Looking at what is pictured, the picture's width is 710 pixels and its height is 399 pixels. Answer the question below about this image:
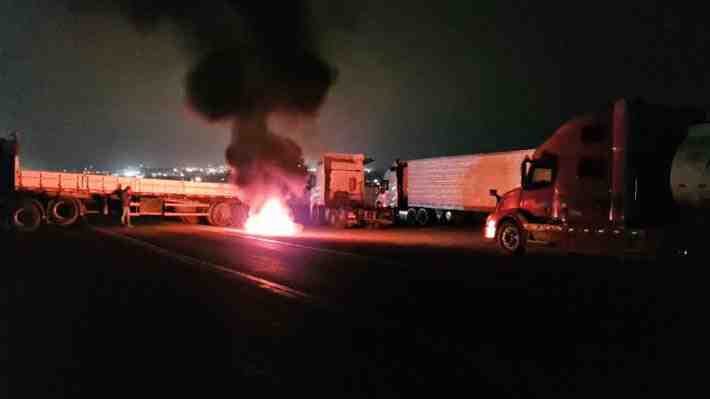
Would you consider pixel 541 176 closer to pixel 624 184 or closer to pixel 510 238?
pixel 510 238

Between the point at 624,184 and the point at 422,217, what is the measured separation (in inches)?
714

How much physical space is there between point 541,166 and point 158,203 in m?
14.6

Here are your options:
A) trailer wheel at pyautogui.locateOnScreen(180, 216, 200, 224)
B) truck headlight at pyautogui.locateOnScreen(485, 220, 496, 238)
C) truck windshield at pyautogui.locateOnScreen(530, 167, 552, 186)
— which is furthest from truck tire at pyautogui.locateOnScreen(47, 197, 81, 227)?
truck windshield at pyautogui.locateOnScreen(530, 167, 552, 186)

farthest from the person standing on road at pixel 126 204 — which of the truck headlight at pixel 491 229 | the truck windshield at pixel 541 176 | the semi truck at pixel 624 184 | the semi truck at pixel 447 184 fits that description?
the truck windshield at pixel 541 176

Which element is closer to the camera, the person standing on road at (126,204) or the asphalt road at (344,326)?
the asphalt road at (344,326)

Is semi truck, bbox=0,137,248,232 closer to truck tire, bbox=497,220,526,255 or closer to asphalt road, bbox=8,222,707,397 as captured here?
asphalt road, bbox=8,222,707,397

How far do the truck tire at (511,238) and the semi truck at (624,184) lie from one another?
2.7 inches

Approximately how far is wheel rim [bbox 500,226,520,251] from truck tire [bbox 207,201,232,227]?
12.3 meters

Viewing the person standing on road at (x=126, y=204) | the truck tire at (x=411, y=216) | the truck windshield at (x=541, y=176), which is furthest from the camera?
the truck tire at (x=411, y=216)

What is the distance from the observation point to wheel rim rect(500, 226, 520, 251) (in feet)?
49.3

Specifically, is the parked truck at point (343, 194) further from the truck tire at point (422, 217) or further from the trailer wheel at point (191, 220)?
the trailer wheel at point (191, 220)

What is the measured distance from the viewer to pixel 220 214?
961 inches

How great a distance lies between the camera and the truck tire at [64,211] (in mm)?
21219

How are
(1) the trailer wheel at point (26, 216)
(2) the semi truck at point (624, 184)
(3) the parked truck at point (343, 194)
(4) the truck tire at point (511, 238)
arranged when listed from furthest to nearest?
(3) the parked truck at point (343, 194) < (1) the trailer wheel at point (26, 216) < (4) the truck tire at point (511, 238) < (2) the semi truck at point (624, 184)
